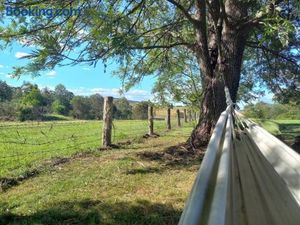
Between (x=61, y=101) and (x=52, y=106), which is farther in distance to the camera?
(x=61, y=101)

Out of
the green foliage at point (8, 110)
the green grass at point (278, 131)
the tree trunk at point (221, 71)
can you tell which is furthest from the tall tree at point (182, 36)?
the green foliage at point (8, 110)

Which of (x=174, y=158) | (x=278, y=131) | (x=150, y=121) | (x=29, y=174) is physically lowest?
(x=29, y=174)

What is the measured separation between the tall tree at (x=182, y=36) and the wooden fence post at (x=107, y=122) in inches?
64.7

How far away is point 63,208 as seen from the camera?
4875mm

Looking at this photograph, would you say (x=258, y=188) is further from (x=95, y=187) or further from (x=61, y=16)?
(x=61, y=16)

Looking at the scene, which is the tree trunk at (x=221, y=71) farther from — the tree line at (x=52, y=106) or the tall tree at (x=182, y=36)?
the tree line at (x=52, y=106)

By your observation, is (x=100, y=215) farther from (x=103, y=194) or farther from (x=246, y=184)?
(x=246, y=184)

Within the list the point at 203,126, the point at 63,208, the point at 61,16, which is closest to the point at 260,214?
the point at 63,208

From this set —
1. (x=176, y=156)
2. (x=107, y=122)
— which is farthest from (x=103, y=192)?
(x=107, y=122)

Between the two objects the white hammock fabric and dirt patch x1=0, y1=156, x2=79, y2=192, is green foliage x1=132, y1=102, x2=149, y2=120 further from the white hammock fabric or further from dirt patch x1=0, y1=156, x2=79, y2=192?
the white hammock fabric

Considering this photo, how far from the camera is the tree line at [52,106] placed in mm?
13216

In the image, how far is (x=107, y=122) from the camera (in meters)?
10.8

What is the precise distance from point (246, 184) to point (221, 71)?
23.5 ft

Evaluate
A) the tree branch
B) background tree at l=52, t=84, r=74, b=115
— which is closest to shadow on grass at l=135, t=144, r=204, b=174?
the tree branch
